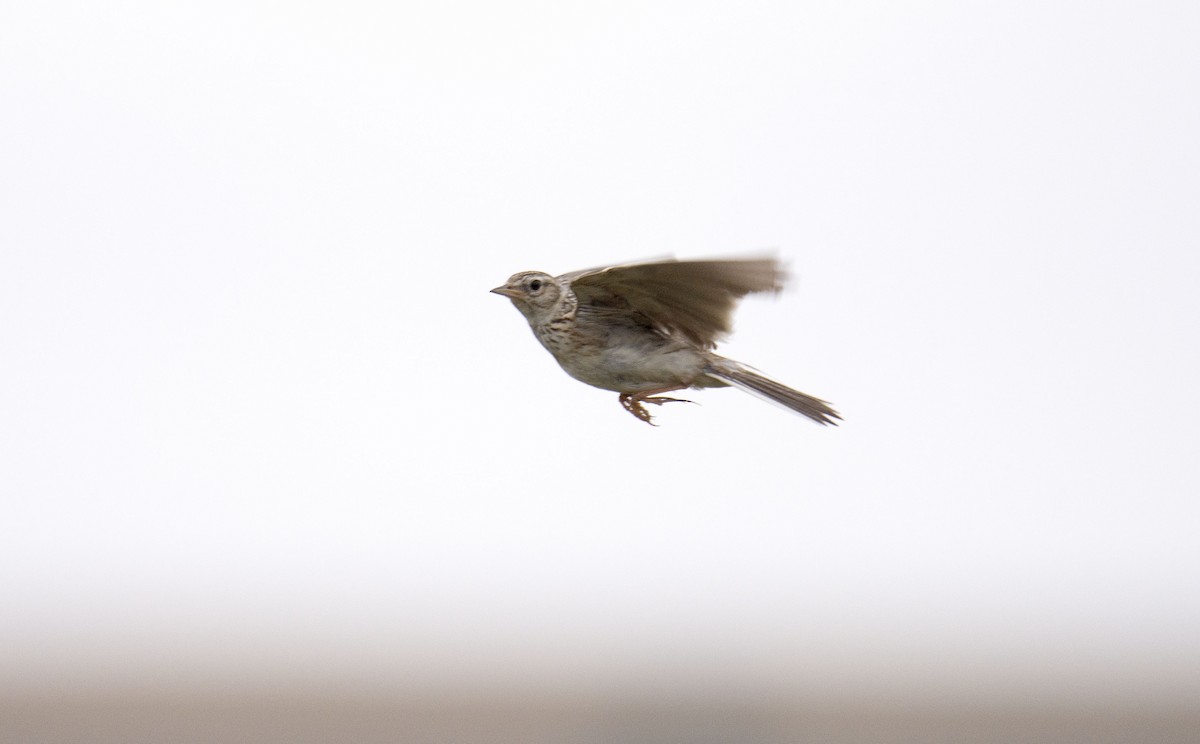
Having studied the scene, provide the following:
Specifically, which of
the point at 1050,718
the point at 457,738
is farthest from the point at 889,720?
the point at 457,738

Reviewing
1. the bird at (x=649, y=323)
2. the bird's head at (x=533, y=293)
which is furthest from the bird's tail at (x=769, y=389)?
the bird's head at (x=533, y=293)

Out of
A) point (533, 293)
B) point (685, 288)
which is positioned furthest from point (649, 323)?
point (533, 293)

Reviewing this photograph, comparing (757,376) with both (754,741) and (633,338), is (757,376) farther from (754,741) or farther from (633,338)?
(754,741)

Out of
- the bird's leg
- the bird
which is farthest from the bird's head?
the bird's leg

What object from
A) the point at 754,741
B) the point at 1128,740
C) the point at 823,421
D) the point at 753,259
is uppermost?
the point at 1128,740

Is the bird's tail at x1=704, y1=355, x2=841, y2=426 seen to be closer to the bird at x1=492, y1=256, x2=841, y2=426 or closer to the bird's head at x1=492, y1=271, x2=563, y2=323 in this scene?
the bird at x1=492, y1=256, x2=841, y2=426

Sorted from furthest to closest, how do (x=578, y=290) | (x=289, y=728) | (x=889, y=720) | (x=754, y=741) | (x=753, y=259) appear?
(x=889, y=720)
(x=289, y=728)
(x=754, y=741)
(x=578, y=290)
(x=753, y=259)

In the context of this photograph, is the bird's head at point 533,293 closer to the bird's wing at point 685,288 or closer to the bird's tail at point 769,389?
the bird's wing at point 685,288
